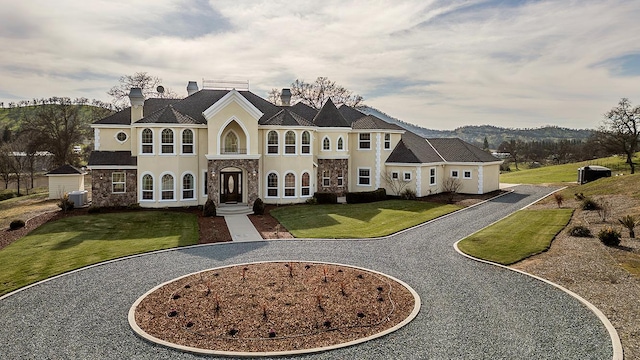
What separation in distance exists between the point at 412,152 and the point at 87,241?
87.0 feet

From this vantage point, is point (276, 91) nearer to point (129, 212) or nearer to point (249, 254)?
point (129, 212)

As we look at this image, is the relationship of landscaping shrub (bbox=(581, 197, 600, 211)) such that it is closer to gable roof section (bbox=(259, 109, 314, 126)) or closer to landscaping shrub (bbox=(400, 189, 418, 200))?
landscaping shrub (bbox=(400, 189, 418, 200))

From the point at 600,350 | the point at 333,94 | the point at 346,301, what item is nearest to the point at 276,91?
the point at 333,94

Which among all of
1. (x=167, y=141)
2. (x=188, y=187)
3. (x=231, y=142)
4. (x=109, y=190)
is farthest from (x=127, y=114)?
(x=231, y=142)

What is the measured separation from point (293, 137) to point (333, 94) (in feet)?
101

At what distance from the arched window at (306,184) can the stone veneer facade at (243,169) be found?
12.6 feet

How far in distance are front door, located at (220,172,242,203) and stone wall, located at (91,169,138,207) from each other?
638 centimetres

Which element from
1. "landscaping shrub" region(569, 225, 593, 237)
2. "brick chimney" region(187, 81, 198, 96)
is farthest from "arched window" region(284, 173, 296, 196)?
→ "landscaping shrub" region(569, 225, 593, 237)

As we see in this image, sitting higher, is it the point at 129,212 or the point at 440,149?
the point at 440,149

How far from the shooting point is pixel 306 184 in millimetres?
31766

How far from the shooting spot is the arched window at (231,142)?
30812mm

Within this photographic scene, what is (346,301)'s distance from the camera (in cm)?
1166

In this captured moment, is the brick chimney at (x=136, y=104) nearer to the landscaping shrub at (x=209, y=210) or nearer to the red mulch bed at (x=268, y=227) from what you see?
the landscaping shrub at (x=209, y=210)

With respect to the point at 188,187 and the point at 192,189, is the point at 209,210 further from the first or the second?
the point at 188,187
